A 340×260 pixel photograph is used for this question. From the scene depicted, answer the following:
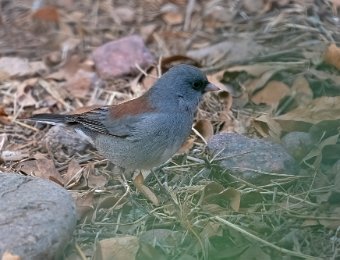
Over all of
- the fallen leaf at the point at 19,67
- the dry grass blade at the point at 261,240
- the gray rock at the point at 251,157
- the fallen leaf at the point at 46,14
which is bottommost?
the fallen leaf at the point at 19,67

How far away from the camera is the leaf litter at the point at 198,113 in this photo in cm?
362

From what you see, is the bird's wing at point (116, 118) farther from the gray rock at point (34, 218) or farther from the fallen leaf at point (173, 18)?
the fallen leaf at point (173, 18)

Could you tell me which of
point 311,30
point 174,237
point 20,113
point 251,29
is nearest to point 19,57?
point 20,113

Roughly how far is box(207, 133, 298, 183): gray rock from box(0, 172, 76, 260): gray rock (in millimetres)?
1076

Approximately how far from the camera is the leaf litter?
3.62 meters

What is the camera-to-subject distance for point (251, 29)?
602cm

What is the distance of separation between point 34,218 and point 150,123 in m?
1.07

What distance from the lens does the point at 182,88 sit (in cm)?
441

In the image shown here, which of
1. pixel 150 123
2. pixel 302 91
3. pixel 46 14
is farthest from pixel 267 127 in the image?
pixel 46 14

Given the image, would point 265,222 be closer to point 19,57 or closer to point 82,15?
point 19,57

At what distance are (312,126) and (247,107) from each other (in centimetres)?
77

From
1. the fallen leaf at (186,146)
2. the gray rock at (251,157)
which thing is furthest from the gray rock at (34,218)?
the fallen leaf at (186,146)

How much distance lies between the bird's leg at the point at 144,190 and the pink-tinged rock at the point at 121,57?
1367 millimetres

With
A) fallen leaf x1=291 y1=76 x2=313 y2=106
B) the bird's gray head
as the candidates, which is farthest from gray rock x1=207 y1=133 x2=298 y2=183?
fallen leaf x1=291 y1=76 x2=313 y2=106
